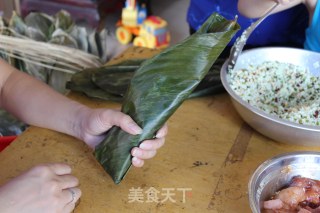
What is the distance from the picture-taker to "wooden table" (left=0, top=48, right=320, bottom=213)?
820 millimetres

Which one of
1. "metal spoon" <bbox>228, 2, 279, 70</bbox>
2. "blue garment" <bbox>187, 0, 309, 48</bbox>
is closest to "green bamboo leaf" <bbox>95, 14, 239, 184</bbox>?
"metal spoon" <bbox>228, 2, 279, 70</bbox>

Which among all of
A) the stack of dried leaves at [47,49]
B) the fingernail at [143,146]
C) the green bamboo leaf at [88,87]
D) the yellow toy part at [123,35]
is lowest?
the yellow toy part at [123,35]

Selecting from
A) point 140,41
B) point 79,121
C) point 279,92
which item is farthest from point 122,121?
point 140,41

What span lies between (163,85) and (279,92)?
385 mm

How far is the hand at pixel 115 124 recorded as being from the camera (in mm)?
829

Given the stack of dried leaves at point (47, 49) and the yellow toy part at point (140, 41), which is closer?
the stack of dried leaves at point (47, 49)

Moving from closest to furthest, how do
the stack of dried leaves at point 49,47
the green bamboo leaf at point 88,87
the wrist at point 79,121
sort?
the wrist at point 79,121, the green bamboo leaf at point 88,87, the stack of dried leaves at point 49,47

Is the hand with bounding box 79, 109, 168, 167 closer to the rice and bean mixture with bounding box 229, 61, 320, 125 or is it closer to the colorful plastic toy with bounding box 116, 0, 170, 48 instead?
the rice and bean mixture with bounding box 229, 61, 320, 125

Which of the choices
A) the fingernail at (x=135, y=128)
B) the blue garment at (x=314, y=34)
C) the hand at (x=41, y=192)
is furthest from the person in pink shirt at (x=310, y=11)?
the hand at (x=41, y=192)

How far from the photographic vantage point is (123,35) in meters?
3.08

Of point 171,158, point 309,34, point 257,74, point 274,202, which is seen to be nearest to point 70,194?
point 171,158

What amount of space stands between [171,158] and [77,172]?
8.5 inches

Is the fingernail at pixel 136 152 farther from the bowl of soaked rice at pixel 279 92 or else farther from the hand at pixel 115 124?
the bowl of soaked rice at pixel 279 92

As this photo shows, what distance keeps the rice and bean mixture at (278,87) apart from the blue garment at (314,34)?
5.4 inches
